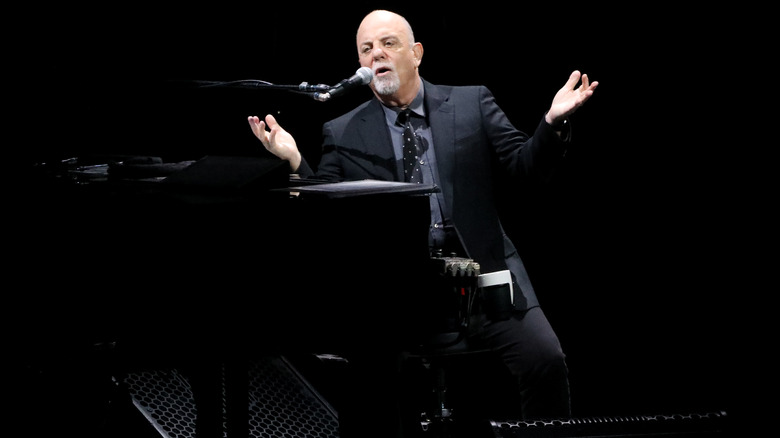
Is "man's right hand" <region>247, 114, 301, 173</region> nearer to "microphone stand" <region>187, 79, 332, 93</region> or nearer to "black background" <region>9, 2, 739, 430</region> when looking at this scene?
"microphone stand" <region>187, 79, 332, 93</region>

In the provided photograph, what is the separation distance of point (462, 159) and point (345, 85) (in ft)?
2.90

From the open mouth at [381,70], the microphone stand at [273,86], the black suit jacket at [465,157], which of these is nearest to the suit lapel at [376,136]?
the black suit jacket at [465,157]

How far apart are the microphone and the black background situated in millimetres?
1228

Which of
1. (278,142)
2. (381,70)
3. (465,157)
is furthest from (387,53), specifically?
(278,142)

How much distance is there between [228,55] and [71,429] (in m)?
1.80

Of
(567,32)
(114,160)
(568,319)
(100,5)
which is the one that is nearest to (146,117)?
(100,5)

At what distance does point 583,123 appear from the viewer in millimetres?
3602

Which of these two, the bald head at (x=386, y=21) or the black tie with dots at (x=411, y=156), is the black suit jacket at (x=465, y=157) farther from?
the bald head at (x=386, y=21)

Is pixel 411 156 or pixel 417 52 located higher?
pixel 417 52

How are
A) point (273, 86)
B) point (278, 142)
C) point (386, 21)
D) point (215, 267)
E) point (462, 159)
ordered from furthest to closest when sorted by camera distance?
point (386, 21) < point (462, 159) < point (278, 142) < point (273, 86) < point (215, 267)

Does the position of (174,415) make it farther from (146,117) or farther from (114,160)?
(146,117)

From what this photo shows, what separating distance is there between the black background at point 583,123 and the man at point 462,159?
63 cm

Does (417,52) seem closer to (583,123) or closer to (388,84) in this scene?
(388,84)

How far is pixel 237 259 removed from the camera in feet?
6.22
